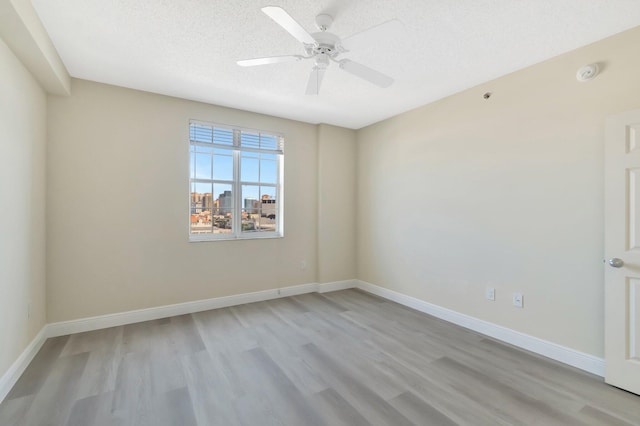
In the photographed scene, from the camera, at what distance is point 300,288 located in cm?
435

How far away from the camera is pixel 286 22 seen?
5.19 feet

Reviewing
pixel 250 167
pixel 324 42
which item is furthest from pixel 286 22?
pixel 250 167

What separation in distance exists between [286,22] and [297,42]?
29.0 inches

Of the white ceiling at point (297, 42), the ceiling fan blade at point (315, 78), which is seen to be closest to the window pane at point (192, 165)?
the white ceiling at point (297, 42)

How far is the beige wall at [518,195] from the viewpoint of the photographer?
226 cm

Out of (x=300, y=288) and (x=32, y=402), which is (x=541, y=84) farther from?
(x=32, y=402)

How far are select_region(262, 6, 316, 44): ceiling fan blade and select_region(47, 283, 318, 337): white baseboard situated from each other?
318cm

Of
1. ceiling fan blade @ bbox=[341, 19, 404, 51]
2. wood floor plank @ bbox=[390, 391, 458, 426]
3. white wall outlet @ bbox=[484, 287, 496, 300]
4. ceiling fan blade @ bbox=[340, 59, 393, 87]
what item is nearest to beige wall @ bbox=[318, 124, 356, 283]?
white wall outlet @ bbox=[484, 287, 496, 300]

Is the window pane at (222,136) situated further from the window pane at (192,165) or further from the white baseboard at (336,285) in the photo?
the white baseboard at (336,285)

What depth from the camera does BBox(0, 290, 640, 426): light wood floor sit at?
1768mm

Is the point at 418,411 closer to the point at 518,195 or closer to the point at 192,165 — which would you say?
the point at 518,195

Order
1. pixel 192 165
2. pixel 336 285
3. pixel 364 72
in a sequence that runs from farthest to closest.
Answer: pixel 336 285, pixel 192 165, pixel 364 72

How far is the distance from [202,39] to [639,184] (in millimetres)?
3383

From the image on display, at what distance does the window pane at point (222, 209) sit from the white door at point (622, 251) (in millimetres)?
3843
